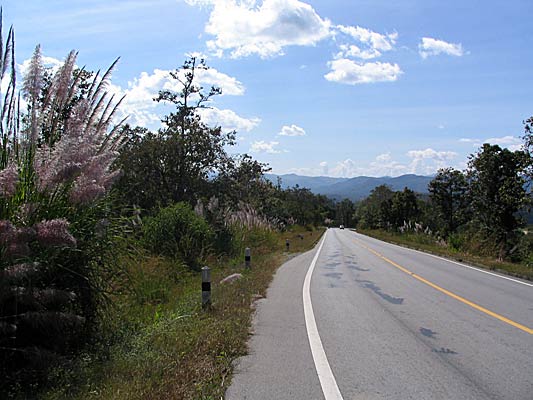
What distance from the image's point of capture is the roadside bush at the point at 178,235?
17.3 m

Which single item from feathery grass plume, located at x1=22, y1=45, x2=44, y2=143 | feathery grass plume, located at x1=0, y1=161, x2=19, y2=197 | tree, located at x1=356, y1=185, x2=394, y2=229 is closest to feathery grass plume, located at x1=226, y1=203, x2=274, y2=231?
feathery grass plume, located at x1=22, y1=45, x2=44, y2=143

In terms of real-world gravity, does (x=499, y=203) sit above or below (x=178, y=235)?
above

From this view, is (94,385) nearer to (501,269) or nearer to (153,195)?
(501,269)

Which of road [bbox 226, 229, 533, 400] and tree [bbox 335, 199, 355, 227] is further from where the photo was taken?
tree [bbox 335, 199, 355, 227]

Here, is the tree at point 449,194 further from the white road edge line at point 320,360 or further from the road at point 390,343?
the white road edge line at point 320,360

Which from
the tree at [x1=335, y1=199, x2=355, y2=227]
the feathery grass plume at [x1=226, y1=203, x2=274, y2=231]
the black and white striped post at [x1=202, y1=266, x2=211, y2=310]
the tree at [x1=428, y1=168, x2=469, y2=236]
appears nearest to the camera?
the black and white striped post at [x1=202, y1=266, x2=211, y2=310]

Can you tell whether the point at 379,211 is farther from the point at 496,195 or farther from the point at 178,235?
the point at 178,235

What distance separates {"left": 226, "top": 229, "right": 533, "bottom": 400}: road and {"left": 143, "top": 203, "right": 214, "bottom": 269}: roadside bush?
16.5 feet

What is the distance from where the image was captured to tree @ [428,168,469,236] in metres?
43.8

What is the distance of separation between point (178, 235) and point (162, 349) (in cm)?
1119

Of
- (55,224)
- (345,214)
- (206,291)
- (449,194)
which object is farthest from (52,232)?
(345,214)

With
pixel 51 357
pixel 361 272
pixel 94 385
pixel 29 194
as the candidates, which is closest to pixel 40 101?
pixel 29 194

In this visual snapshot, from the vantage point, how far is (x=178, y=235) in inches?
703

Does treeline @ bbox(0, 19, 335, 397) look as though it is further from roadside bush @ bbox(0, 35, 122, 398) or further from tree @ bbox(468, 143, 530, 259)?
tree @ bbox(468, 143, 530, 259)
